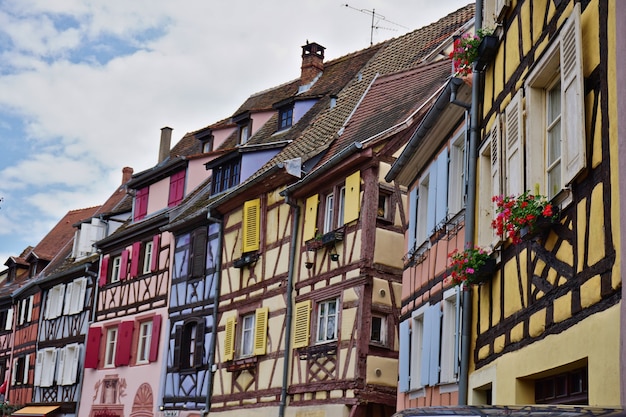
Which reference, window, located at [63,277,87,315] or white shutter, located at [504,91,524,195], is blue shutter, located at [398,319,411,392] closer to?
white shutter, located at [504,91,524,195]

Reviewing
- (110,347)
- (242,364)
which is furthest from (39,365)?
(242,364)

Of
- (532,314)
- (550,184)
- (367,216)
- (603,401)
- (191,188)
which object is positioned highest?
(191,188)

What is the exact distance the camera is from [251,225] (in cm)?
2194

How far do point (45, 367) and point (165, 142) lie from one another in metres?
8.41

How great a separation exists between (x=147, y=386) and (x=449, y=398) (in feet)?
47.5

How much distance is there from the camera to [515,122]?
30.9ft

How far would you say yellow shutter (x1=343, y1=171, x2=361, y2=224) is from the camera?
59.5 ft

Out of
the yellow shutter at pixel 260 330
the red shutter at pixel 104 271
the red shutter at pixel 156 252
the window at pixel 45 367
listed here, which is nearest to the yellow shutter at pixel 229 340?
the yellow shutter at pixel 260 330

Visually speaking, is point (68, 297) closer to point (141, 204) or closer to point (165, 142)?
point (141, 204)

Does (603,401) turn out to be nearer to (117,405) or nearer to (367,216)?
(367,216)

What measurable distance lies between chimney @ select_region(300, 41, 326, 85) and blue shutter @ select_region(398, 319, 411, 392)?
15.1m

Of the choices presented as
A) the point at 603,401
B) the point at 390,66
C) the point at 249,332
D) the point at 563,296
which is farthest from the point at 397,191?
the point at 603,401

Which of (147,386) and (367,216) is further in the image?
(147,386)

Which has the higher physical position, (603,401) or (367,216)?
(367,216)
